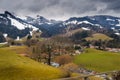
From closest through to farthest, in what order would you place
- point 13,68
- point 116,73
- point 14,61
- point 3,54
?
point 116,73 < point 13,68 < point 14,61 < point 3,54

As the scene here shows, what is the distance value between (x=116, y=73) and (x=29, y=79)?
28.4 m

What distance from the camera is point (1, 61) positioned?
59.2 m

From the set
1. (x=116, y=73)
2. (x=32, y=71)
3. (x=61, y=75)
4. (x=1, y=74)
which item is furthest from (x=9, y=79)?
(x=116, y=73)

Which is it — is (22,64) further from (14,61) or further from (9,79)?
(9,79)

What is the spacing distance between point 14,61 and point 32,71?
5.15 meters

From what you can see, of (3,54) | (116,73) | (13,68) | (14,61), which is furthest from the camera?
(3,54)

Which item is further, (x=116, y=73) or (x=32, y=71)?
(x=32, y=71)

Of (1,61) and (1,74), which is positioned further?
(1,61)

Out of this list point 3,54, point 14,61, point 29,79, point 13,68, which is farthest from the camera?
point 3,54

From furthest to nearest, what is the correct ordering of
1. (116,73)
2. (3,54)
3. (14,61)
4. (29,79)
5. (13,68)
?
1. (3,54)
2. (14,61)
3. (13,68)
4. (29,79)
5. (116,73)

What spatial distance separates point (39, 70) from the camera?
59.0 meters

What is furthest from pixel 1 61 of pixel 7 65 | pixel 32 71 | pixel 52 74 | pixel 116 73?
pixel 116 73

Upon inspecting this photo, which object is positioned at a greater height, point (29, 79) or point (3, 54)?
point (3, 54)

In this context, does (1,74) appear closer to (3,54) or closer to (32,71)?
(32,71)
